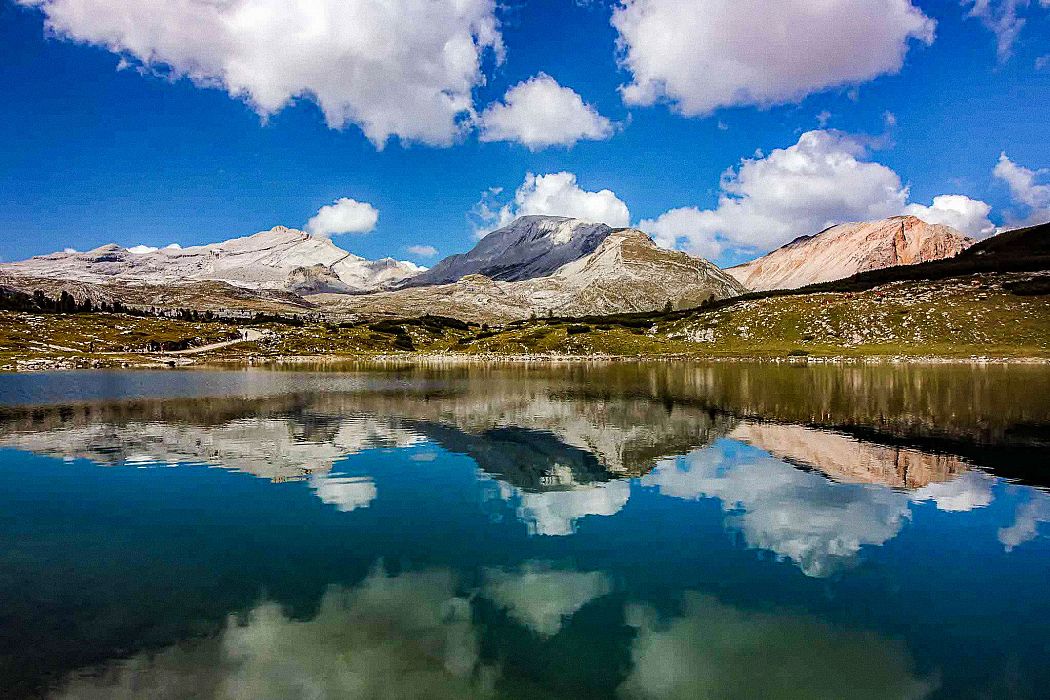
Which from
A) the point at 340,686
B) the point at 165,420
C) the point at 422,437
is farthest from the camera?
the point at 165,420

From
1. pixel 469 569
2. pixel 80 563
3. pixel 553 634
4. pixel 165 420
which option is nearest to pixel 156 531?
pixel 80 563

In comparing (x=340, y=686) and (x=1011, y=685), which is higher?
(x=340, y=686)

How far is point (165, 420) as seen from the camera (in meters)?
61.3

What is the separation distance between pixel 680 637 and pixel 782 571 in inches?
282

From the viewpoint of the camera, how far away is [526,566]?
21641 millimetres

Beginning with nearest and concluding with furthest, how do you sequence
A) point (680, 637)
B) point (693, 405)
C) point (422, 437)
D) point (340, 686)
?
point (340, 686), point (680, 637), point (422, 437), point (693, 405)

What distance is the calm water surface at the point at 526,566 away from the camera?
1469 cm

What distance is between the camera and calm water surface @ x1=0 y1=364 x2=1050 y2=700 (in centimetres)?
1469

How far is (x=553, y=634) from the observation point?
1647 centimetres

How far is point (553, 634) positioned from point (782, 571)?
10.1m

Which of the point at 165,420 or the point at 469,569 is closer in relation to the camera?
the point at 469,569

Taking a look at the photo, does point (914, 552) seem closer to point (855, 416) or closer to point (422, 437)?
point (422, 437)

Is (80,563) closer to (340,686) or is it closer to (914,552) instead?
(340,686)

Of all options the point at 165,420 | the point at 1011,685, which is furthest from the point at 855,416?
the point at 165,420
